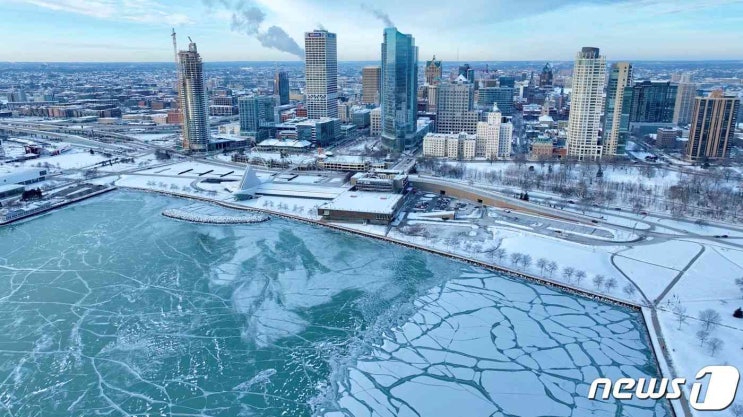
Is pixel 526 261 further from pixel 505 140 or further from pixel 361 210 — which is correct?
pixel 505 140

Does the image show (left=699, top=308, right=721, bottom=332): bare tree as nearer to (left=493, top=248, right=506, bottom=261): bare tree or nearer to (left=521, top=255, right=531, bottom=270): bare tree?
(left=521, top=255, right=531, bottom=270): bare tree

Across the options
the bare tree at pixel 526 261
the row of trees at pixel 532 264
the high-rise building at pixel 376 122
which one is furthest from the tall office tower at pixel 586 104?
the bare tree at pixel 526 261

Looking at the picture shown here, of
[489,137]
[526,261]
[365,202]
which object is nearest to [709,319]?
[526,261]

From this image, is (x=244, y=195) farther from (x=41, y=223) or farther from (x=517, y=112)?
(x=517, y=112)

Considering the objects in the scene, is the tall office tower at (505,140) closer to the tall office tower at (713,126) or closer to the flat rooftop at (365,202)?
the tall office tower at (713,126)

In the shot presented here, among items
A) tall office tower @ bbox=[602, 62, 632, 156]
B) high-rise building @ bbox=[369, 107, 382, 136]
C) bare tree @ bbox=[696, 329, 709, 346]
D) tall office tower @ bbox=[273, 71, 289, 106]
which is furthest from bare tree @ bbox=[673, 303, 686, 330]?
tall office tower @ bbox=[273, 71, 289, 106]
